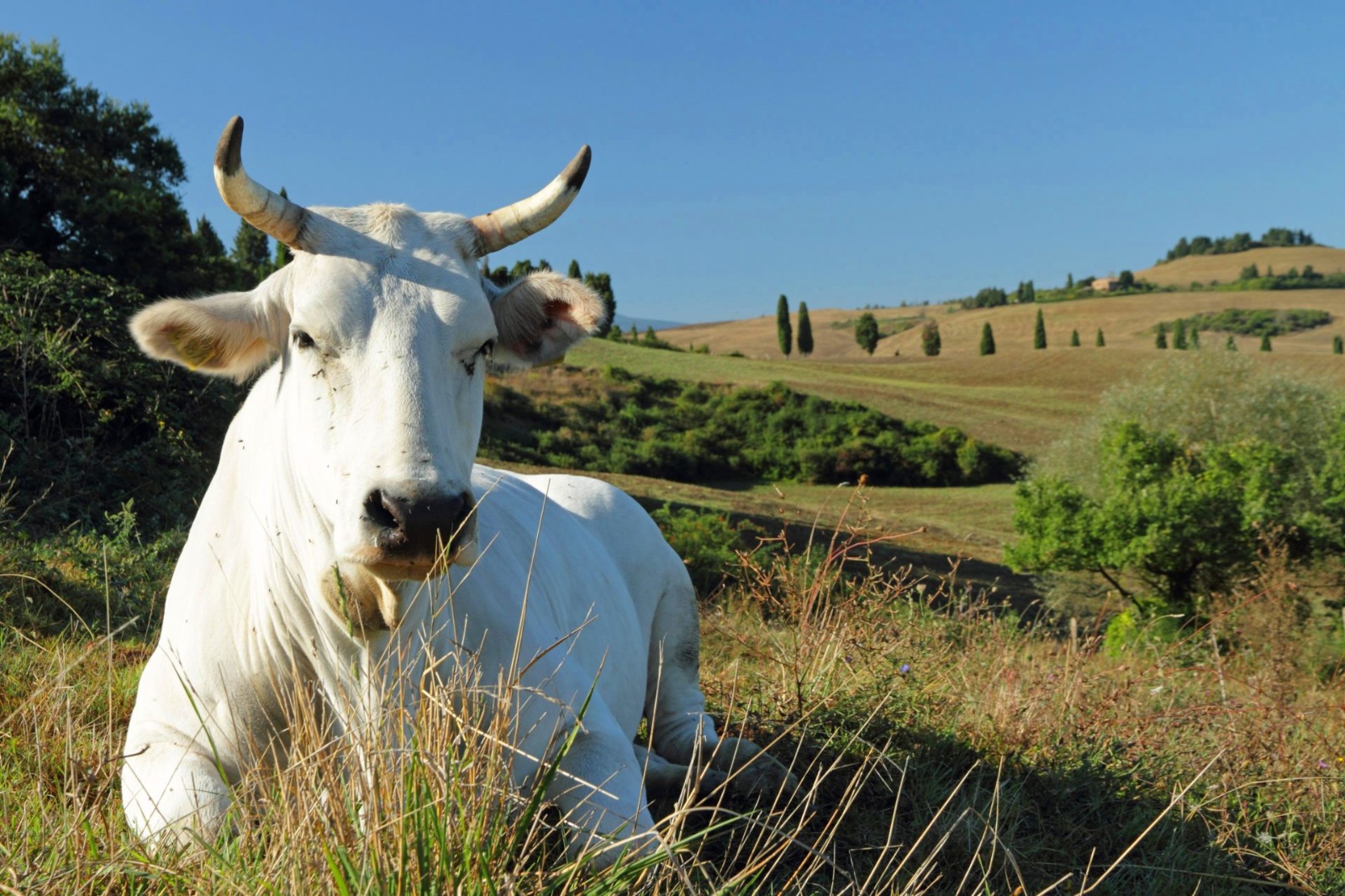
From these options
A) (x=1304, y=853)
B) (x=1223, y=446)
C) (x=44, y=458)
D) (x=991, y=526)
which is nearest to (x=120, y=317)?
(x=44, y=458)

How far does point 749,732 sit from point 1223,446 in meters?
24.8

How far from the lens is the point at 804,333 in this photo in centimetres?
10712

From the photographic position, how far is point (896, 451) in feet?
175

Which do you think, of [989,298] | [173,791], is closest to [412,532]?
[173,791]

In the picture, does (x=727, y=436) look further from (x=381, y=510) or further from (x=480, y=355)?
(x=381, y=510)

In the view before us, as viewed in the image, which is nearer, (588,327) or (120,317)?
(588,327)

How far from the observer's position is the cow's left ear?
3604mm

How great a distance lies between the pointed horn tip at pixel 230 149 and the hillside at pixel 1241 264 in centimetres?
16266

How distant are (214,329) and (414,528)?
124 cm

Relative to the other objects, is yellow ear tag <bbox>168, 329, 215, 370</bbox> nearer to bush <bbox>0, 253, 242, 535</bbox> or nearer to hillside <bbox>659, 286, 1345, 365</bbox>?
Result: bush <bbox>0, 253, 242, 535</bbox>

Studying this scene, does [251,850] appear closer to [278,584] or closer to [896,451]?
[278,584]

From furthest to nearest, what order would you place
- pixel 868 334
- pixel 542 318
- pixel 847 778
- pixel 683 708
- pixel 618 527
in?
pixel 868 334
pixel 618 527
pixel 683 708
pixel 847 778
pixel 542 318

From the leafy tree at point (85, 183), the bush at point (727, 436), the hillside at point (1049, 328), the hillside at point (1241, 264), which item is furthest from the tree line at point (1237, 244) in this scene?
the leafy tree at point (85, 183)

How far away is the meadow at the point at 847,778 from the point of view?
2.21 metres
